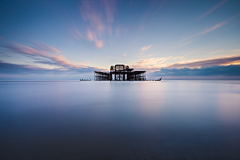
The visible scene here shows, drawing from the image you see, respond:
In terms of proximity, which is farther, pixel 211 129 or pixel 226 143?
pixel 211 129

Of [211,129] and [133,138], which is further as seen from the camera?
[211,129]

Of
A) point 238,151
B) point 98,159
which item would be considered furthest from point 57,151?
point 238,151

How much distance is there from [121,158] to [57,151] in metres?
1.55

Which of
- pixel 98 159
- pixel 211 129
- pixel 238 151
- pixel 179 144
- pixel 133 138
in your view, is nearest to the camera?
pixel 98 159

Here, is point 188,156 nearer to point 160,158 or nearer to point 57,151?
point 160,158

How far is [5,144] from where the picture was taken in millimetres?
2672

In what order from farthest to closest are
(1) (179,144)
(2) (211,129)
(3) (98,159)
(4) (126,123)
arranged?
1. (4) (126,123)
2. (2) (211,129)
3. (1) (179,144)
4. (3) (98,159)

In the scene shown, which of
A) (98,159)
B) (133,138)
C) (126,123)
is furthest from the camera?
(126,123)

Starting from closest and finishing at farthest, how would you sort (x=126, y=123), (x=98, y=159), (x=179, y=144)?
(x=98, y=159)
(x=179, y=144)
(x=126, y=123)

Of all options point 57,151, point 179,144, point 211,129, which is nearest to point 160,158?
point 179,144

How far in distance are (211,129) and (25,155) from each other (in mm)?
5473

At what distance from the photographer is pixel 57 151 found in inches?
94.0

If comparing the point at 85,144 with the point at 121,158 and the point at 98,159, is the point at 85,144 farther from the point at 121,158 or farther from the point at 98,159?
the point at 121,158

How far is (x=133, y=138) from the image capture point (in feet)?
9.58
